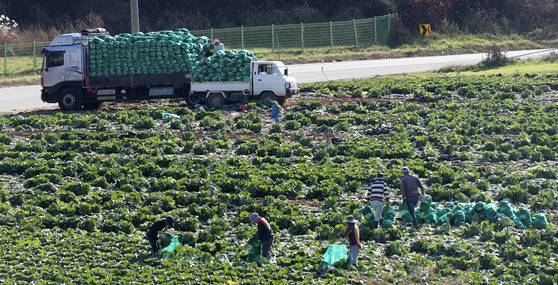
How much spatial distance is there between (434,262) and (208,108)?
19.5 metres

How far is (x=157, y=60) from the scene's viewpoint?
44125mm

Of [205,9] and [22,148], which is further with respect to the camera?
[205,9]

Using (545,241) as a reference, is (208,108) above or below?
above

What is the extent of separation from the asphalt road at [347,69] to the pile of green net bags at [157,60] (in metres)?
3.93

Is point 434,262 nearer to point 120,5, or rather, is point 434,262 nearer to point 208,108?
point 208,108

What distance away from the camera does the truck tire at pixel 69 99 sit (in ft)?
145

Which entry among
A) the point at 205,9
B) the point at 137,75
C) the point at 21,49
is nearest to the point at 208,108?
the point at 137,75

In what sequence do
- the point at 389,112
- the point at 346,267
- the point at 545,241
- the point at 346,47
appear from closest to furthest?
the point at 346,267
the point at 545,241
the point at 389,112
the point at 346,47

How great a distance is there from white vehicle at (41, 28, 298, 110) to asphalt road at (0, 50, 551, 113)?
8.10 ft

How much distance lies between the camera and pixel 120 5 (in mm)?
80188

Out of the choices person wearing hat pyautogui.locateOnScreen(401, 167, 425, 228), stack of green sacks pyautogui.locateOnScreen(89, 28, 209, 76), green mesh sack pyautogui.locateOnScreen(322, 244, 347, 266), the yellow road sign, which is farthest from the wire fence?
green mesh sack pyautogui.locateOnScreen(322, 244, 347, 266)

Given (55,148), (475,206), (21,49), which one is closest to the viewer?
(475,206)

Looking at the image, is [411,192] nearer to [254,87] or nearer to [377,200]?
[377,200]

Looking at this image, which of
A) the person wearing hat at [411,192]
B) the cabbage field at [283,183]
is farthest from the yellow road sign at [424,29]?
the person wearing hat at [411,192]
